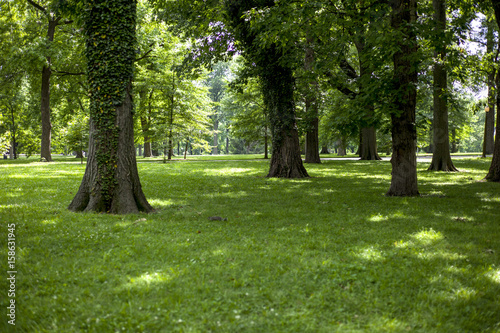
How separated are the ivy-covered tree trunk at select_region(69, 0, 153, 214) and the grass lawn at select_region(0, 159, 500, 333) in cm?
68

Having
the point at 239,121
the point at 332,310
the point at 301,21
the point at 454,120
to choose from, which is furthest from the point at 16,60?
the point at 454,120

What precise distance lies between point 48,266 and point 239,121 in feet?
93.5

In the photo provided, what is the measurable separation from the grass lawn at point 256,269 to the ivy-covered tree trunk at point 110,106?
26.8 inches

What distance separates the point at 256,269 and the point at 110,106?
17.2ft

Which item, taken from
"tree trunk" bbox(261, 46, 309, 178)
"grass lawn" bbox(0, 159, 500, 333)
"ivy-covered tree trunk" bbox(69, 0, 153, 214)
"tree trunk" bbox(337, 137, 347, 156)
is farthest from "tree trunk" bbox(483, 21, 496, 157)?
"ivy-covered tree trunk" bbox(69, 0, 153, 214)

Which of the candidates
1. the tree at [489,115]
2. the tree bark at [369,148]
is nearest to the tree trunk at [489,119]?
the tree at [489,115]

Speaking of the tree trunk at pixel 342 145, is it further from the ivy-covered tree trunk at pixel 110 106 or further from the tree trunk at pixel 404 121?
the ivy-covered tree trunk at pixel 110 106

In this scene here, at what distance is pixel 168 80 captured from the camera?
92.6 feet

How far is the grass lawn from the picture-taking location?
322 centimetres

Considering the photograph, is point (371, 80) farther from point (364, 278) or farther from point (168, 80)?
point (168, 80)

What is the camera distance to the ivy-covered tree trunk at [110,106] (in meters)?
7.12

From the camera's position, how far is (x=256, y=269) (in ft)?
14.4

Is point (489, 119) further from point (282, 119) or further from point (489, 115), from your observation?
point (282, 119)

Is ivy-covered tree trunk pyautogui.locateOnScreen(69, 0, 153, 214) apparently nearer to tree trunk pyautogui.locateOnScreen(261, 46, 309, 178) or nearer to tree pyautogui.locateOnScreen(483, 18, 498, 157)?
tree trunk pyautogui.locateOnScreen(261, 46, 309, 178)
